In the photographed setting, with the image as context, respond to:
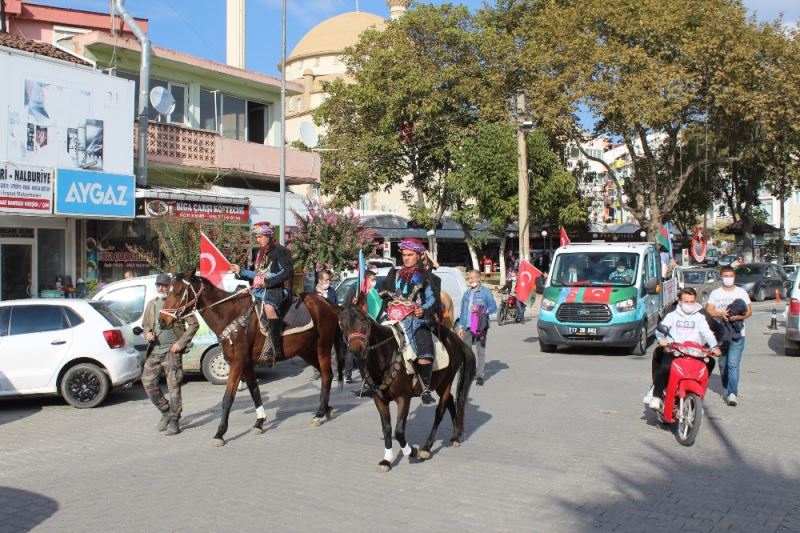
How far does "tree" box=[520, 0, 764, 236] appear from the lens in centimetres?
3058

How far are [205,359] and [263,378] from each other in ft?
4.07

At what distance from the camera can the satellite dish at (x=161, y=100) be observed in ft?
70.4

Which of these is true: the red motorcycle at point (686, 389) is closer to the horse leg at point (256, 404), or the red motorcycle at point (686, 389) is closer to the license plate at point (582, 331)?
the horse leg at point (256, 404)

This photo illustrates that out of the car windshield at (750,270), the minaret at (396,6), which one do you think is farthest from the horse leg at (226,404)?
the minaret at (396,6)

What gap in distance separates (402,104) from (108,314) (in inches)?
1071

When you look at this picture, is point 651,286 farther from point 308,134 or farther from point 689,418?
point 308,134

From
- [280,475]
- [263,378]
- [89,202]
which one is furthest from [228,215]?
[280,475]

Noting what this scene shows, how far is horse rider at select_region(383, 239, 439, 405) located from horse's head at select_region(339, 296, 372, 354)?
65 centimetres

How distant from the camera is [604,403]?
11055 millimetres

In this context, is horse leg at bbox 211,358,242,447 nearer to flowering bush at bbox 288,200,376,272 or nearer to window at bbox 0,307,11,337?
window at bbox 0,307,11,337

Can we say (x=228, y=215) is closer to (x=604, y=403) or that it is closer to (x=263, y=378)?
(x=263, y=378)

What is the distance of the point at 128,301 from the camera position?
1366 cm

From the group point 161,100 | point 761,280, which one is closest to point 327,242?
point 161,100

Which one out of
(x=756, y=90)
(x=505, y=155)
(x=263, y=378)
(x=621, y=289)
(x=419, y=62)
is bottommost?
(x=263, y=378)
